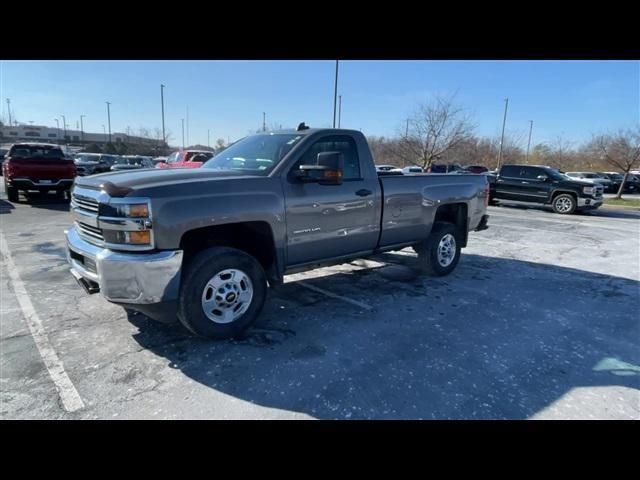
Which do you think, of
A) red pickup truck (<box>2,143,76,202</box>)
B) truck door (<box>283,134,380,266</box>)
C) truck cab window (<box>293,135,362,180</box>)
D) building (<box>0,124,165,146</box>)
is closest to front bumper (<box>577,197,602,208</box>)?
truck door (<box>283,134,380,266</box>)

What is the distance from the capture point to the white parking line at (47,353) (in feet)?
8.95

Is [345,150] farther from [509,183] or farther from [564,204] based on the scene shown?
[509,183]

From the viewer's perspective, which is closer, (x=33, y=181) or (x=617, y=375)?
(x=617, y=375)

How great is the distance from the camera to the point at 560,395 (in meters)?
2.91

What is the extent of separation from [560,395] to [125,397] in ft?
10.8

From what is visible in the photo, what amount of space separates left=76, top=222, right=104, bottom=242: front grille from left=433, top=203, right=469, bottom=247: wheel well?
15.8 feet

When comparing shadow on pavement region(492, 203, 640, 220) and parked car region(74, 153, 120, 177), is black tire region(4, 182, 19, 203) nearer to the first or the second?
parked car region(74, 153, 120, 177)

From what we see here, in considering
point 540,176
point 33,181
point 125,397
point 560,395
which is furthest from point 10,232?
point 540,176

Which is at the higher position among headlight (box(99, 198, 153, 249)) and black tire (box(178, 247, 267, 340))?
headlight (box(99, 198, 153, 249))

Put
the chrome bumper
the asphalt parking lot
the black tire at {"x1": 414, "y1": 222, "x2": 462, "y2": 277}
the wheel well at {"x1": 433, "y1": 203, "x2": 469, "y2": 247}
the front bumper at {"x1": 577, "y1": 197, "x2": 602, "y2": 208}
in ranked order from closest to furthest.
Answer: the asphalt parking lot → the chrome bumper → the black tire at {"x1": 414, "y1": 222, "x2": 462, "y2": 277} → the wheel well at {"x1": 433, "y1": 203, "x2": 469, "y2": 247} → the front bumper at {"x1": 577, "y1": 197, "x2": 602, "y2": 208}

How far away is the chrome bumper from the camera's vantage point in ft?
9.98

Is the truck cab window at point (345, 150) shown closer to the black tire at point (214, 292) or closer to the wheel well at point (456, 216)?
the black tire at point (214, 292)
